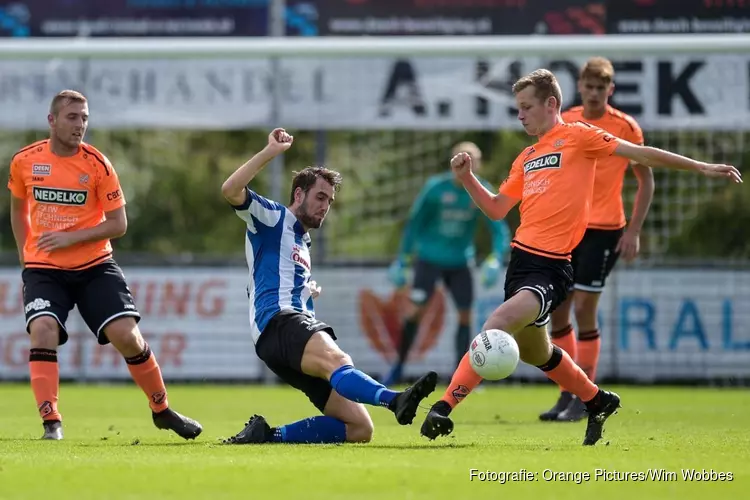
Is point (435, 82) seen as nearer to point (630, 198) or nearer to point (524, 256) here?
point (630, 198)

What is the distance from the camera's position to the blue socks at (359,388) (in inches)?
275

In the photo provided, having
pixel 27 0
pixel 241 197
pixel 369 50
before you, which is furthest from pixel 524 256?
pixel 27 0

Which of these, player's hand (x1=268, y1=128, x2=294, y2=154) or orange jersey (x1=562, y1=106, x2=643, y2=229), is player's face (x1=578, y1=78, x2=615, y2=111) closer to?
orange jersey (x1=562, y1=106, x2=643, y2=229)

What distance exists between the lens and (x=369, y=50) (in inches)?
587

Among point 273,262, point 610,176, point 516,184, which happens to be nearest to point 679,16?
point 610,176

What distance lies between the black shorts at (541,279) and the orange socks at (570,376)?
231 mm

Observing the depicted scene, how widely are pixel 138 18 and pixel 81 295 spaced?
765 cm

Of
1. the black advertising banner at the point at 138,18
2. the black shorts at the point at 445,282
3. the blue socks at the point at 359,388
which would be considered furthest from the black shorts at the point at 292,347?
the black advertising banner at the point at 138,18

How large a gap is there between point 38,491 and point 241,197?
2324mm

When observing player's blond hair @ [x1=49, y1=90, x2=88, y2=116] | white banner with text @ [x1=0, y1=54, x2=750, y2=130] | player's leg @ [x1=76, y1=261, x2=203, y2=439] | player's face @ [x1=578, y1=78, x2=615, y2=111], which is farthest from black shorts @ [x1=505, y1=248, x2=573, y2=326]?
white banner with text @ [x1=0, y1=54, x2=750, y2=130]

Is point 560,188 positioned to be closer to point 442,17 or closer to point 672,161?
point 672,161

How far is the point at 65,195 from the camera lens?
28.0 ft

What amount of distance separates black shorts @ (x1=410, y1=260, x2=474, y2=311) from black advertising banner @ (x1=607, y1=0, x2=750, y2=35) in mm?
3422

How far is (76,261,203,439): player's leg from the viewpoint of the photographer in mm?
8289
